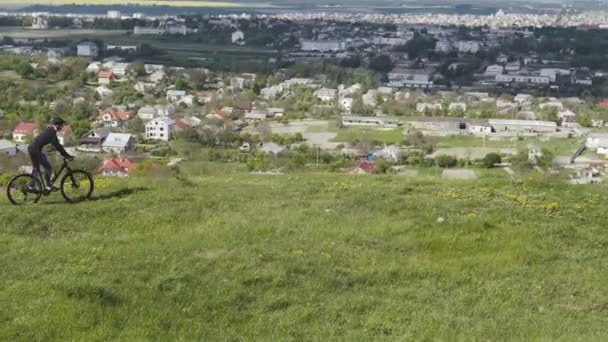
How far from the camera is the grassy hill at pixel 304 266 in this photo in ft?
18.8

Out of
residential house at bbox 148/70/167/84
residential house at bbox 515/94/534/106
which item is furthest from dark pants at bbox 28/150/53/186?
residential house at bbox 148/70/167/84

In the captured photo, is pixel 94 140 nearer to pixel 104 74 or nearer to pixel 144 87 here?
pixel 144 87

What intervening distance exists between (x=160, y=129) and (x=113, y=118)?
3.96 meters

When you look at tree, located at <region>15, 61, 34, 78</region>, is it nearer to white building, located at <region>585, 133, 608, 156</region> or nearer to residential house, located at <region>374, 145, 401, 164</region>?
residential house, located at <region>374, 145, 401, 164</region>

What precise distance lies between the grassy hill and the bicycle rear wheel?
0.55 feet

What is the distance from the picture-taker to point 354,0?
185250 millimetres

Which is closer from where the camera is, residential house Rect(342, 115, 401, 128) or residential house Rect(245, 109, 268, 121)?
residential house Rect(342, 115, 401, 128)

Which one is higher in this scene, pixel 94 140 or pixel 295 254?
pixel 295 254

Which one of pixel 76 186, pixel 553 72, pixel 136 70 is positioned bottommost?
pixel 553 72

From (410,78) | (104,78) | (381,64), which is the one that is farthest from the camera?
(381,64)

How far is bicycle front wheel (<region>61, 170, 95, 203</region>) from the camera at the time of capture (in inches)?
346

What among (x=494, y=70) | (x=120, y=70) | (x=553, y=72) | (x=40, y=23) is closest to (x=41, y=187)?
(x=120, y=70)

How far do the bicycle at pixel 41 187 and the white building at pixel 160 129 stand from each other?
24.8 metres

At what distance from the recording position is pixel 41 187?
865 cm
